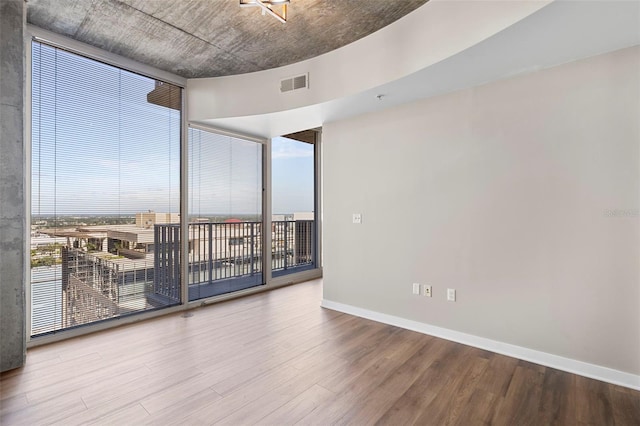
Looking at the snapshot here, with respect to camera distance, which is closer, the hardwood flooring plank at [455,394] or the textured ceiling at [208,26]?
the hardwood flooring plank at [455,394]

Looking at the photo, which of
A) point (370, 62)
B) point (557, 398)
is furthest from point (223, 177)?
point (557, 398)

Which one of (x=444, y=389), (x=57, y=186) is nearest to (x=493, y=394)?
(x=444, y=389)

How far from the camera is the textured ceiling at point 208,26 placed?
247 cm

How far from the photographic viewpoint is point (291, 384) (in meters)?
2.11

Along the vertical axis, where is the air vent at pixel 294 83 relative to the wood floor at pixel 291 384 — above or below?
above

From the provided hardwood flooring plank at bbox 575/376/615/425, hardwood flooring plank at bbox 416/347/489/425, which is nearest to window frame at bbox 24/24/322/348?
hardwood flooring plank at bbox 416/347/489/425

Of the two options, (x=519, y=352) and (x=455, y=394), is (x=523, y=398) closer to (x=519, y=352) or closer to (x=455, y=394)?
(x=455, y=394)

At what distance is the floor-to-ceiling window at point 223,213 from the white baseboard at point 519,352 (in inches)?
79.4

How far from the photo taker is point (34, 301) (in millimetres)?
2689

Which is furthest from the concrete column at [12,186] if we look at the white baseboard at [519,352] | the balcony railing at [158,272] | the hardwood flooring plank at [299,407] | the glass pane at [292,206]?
the white baseboard at [519,352]

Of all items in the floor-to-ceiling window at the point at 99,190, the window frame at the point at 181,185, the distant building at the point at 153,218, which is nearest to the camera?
the window frame at the point at 181,185

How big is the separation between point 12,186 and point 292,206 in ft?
11.9

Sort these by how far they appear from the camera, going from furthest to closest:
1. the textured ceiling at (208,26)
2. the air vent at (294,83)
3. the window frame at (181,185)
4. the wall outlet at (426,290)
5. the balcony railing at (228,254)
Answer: the balcony railing at (228,254), the air vent at (294,83), the wall outlet at (426,290), the window frame at (181,185), the textured ceiling at (208,26)

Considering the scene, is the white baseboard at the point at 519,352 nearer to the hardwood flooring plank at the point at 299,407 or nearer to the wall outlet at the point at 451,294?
the wall outlet at the point at 451,294
